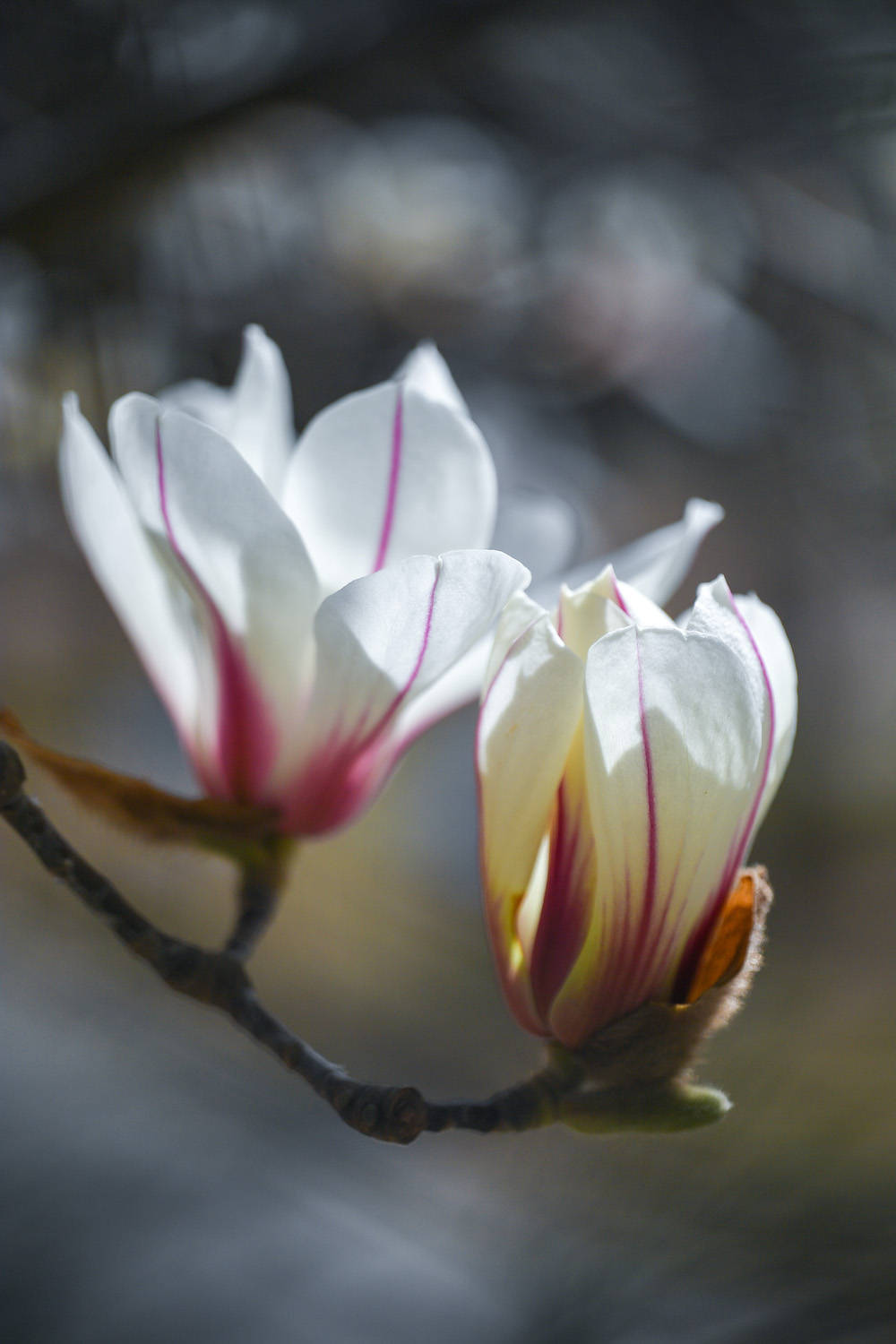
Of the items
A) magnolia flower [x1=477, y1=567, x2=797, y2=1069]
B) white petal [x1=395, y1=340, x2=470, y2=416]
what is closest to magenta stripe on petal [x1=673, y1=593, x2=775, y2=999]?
magnolia flower [x1=477, y1=567, x2=797, y2=1069]

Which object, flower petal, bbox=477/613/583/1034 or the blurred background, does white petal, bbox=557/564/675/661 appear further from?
the blurred background

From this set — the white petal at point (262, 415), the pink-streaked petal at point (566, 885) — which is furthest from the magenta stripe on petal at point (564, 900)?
the white petal at point (262, 415)

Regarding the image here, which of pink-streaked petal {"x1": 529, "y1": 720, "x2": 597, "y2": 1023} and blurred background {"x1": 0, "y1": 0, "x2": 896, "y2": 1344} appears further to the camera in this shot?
blurred background {"x1": 0, "y1": 0, "x2": 896, "y2": 1344}

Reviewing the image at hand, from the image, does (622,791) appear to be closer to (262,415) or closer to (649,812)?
(649,812)

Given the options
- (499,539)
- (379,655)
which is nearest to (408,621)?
(379,655)

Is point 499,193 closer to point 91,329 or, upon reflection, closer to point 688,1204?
point 91,329

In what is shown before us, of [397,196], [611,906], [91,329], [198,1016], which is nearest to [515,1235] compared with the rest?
[198,1016]
